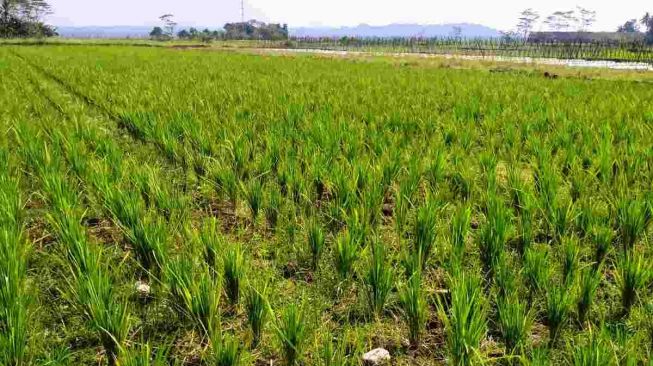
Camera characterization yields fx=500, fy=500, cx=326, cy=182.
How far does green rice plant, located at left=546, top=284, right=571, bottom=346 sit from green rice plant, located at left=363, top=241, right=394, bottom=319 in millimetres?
714

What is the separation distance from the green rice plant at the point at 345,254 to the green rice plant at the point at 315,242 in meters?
0.25

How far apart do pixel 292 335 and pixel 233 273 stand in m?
0.64

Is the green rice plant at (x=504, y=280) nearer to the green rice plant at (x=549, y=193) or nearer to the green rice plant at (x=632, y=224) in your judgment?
the green rice plant at (x=549, y=193)

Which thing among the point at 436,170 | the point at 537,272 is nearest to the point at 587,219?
the point at 537,272

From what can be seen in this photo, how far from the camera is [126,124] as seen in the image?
24.5 ft

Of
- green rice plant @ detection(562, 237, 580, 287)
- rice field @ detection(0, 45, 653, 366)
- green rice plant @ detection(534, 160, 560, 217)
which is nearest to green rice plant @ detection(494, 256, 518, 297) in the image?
rice field @ detection(0, 45, 653, 366)

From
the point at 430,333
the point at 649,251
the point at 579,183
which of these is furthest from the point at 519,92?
the point at 430,333

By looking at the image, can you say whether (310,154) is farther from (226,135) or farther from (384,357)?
(384,357)

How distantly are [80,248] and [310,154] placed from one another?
2724 mm

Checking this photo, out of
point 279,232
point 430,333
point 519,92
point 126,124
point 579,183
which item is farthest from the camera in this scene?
point 519,92

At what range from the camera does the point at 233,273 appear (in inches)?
98.3

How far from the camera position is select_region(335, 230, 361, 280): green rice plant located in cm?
270

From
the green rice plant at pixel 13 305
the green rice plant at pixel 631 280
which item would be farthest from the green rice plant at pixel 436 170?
the green rice plant at pixel 13 305

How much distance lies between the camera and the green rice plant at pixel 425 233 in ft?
9.92
